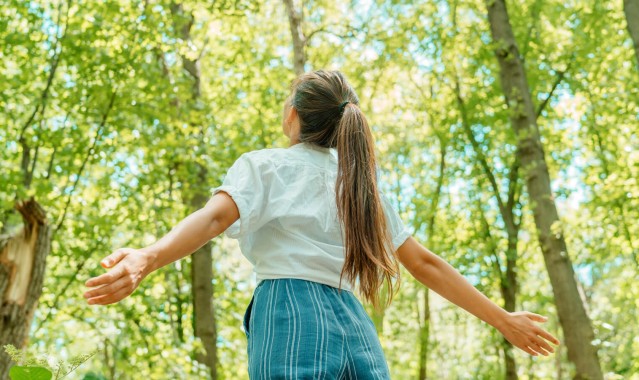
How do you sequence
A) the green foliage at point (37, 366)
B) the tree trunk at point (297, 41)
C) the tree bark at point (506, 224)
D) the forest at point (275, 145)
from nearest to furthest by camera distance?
1. the green foliage at point (37, 366)
2. the forest at point (275, 145)
3. the tree trunk at point (297, 41)
4. the tree bark at point (506, 224)

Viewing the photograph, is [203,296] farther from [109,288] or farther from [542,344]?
[109,288]

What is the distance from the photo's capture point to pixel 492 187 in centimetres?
1584

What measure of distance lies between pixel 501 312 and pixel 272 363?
99cm

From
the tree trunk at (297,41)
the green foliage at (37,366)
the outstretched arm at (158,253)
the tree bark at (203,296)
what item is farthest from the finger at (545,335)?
the tree bark at (203,296)

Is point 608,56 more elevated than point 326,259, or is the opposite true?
point 608,56

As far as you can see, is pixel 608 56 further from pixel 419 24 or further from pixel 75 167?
pixel 75 167

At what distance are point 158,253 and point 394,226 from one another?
98 centimetres

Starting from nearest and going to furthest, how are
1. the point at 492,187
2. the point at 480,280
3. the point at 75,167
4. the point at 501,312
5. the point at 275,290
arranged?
the point at 275,290, the point at 501,312, the point at 75,167, the point at 480,280, the point at 492,187

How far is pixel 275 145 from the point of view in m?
14.3

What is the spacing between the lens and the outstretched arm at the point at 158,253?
6.12 ft

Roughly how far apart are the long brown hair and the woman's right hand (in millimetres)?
688

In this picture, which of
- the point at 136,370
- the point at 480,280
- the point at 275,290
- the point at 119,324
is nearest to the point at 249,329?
the point at 275,290

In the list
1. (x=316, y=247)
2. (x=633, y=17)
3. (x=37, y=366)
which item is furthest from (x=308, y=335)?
(x=633, y=17)

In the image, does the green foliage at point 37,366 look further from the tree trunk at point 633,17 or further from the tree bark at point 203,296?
the tree bark at point 203,296
